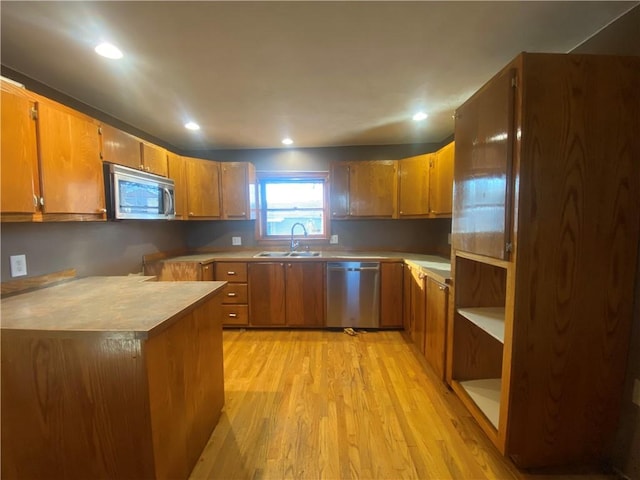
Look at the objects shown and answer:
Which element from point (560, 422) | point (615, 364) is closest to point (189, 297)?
point (560, 422)

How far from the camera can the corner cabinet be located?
1.28 metres

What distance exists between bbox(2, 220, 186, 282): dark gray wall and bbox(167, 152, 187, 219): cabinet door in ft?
Answer: 1.23

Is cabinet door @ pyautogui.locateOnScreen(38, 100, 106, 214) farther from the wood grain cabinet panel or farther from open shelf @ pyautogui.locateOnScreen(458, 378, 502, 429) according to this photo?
open shelf @ pyautogui.locateOnScreen(458, 378, 502, 429)

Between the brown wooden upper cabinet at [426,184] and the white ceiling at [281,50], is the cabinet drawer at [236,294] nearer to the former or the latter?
the white ceiling at [281,50]

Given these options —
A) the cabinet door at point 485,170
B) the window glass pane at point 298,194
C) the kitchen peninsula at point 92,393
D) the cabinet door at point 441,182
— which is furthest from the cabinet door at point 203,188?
the cabinet door at point 485,170

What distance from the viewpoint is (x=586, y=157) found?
130 centimetres

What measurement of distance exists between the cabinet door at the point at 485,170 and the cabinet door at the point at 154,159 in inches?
101

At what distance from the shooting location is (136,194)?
226 centimetres

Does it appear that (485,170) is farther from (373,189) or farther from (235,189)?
(235,189)

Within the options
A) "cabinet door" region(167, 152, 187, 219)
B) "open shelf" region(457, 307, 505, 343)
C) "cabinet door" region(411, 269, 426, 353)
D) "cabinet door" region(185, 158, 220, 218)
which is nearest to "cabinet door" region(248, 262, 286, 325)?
"cabinet door" region(185, 158, 220, 218)

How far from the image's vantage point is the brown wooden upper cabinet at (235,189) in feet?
11.6

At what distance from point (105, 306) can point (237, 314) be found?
2.04 metres

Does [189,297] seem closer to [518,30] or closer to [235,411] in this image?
[235,411]

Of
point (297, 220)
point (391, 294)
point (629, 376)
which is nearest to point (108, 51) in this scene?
point (297, 220)
